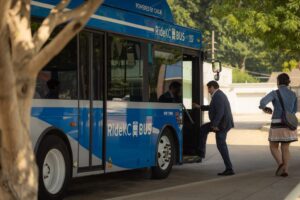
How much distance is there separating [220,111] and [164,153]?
136 cm

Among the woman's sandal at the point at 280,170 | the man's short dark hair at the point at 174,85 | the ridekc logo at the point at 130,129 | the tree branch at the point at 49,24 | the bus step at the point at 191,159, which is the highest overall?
the tree branch at the point at 49,24

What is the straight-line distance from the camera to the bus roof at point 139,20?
400 inches

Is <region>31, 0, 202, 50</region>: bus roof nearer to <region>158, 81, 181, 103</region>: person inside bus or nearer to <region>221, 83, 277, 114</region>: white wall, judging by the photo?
<region>158, 81, 181, 103</region>: person inside bus

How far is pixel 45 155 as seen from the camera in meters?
9.07

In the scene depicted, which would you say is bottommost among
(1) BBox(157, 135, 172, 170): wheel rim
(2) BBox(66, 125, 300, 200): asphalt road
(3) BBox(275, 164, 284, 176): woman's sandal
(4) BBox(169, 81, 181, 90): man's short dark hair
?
(2) BBox(66, 125, 300, 200): asphalt road

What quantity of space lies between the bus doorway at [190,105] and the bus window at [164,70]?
806 millimetres

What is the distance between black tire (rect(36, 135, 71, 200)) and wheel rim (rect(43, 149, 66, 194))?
0.03 metres

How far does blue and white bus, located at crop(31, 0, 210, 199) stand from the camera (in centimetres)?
930

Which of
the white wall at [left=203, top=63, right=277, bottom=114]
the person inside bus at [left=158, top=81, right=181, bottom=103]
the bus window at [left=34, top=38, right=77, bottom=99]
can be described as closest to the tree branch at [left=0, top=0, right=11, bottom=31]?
the bus window at [left=34, top=38, right=77, bottom=99]

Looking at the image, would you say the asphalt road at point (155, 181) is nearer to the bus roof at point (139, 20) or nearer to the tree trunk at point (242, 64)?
the bus roof at point (139, 20)

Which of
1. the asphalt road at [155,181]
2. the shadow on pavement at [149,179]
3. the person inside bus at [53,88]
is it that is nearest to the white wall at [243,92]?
the asphalt road at [155,181]

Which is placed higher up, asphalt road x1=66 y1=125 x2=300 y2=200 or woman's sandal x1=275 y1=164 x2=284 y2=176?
woman's sandal x1=275 y1=164 x2=284 y2=176

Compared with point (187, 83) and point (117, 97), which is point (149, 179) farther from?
point (117, 97)

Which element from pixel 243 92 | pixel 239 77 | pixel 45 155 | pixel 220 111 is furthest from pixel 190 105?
pixel 239 77
